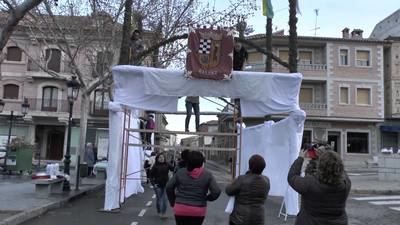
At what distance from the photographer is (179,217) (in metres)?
6.57

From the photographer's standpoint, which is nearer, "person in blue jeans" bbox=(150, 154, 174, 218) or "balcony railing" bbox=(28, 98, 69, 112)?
"person in blue jeans" bbox=(150, 154, 174, 218)

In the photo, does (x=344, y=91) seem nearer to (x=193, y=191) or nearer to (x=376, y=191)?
(x=376, y=191)

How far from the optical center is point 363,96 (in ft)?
149

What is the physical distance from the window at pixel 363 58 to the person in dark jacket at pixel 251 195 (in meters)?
41.4

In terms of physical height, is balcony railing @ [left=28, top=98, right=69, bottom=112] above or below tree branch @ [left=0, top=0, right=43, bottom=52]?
above

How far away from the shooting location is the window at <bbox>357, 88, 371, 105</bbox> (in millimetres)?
45156

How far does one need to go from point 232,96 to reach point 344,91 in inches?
1374

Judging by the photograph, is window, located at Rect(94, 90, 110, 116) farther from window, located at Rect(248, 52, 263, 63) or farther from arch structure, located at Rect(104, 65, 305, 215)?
arch structure, located at Rect(104, 65, 305, 215)

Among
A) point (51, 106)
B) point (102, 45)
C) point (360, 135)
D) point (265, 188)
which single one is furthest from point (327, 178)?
point (51, 106)

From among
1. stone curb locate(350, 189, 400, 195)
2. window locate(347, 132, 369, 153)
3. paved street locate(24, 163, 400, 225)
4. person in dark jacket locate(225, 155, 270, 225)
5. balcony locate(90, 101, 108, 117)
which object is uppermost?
balcony locate(90, 101, 108, 117)

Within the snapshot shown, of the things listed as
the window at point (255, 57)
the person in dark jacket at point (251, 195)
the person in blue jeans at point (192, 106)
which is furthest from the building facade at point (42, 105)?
the person in dark jacket at point (251, 195)

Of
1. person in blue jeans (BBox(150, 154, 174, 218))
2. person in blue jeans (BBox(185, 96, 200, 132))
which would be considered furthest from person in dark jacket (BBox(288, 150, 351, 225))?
person in blue jeans (BBox(185, 96, 200, 132))

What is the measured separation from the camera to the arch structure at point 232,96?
12.0 meters

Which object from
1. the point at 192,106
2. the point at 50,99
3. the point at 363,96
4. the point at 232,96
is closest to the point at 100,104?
the point at 50,99
